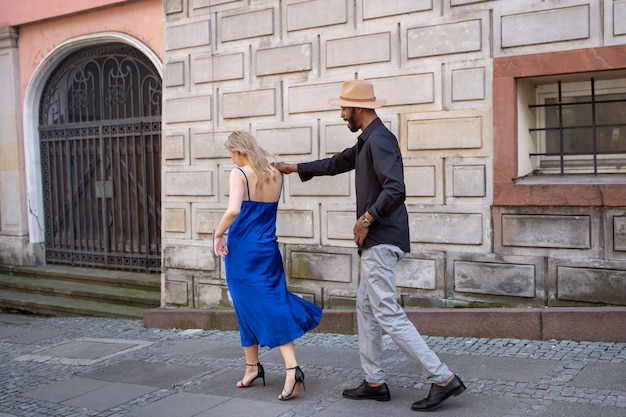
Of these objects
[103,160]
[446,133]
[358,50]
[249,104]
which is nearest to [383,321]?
[446,133]

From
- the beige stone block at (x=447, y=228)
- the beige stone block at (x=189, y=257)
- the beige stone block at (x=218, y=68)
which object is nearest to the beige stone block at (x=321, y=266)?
the beige stone block at (x=447, y=228)

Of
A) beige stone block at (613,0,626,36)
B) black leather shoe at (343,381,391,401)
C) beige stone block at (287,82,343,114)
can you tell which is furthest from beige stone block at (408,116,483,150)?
black leather shoe at (343,381,391,401)

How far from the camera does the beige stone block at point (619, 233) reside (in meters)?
6.50

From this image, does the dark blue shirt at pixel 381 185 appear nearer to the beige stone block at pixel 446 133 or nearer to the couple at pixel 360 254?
the couple at pixel 360 254

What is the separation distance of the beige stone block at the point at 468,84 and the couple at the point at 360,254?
1.98 metres

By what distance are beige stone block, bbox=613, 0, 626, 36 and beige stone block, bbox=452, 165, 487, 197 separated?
160 centimetres

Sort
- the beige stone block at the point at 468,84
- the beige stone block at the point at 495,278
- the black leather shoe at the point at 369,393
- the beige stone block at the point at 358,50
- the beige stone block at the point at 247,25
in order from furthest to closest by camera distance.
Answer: the beige stone block at the point at 247,25, the beige stone block at the point at 358,50, the beige stone block at the point at 468,84, the beige stone block at the point at 495,278, the black leather shoe at the point at 369,393

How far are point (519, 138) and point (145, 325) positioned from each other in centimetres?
474

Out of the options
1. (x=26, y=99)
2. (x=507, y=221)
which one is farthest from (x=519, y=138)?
(x=26, y=99)

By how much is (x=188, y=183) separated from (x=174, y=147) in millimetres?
485

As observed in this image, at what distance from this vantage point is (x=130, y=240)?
35.6 feet

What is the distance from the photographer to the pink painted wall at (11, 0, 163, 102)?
33.3ft

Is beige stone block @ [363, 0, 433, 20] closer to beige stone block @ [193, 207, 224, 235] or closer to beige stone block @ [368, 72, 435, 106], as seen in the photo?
beige stone block @ [368, 72, 435, 106]

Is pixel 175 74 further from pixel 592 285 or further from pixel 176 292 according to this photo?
pixel 592 285
